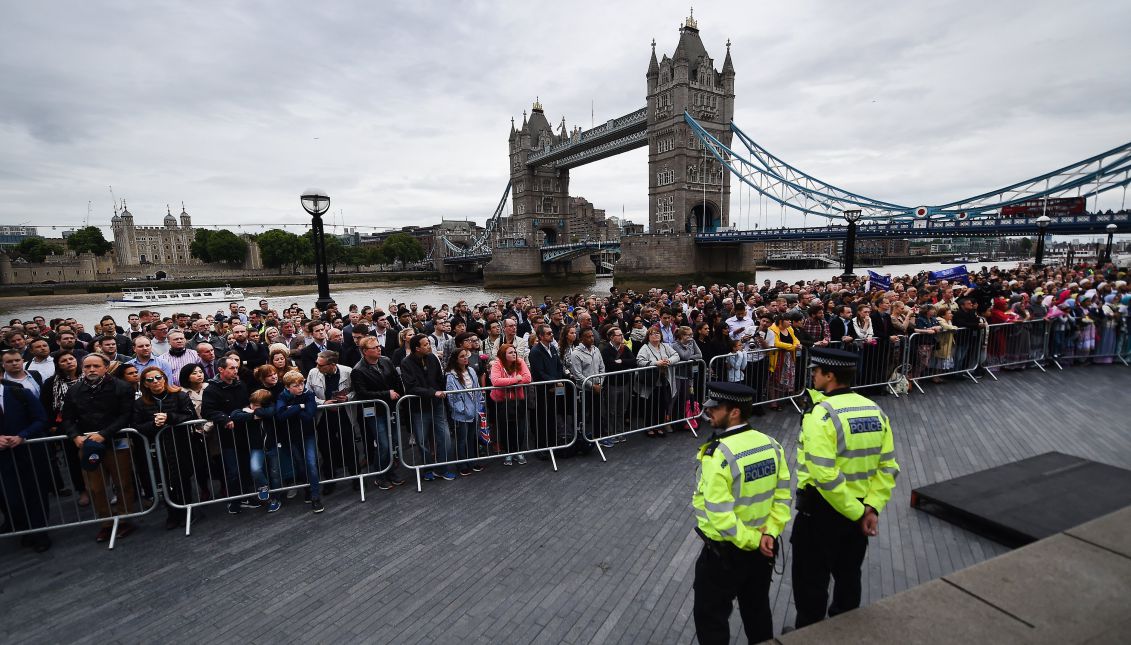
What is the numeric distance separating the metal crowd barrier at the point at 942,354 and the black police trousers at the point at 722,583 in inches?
262

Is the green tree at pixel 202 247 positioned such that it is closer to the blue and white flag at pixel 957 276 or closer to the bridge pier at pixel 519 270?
the bridge pier at pixel 519 270

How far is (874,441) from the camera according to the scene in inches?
104

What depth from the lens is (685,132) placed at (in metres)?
53.1

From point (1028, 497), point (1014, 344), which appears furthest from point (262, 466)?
point (1014, 344)

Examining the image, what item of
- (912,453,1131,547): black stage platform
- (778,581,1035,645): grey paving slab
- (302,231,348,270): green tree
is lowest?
(912,453,1131,547): black stage platform

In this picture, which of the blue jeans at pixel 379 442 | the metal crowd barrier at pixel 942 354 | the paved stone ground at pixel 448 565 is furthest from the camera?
the metal crowd barrier at pixel 942 354

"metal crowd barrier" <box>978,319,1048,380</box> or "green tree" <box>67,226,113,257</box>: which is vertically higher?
"green tree" <box>67,226,113,257</box>

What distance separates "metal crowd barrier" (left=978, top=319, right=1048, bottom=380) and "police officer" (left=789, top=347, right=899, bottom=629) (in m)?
7.73

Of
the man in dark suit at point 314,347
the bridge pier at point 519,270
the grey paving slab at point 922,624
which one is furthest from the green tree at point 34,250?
the grey paving slab at point 922,624

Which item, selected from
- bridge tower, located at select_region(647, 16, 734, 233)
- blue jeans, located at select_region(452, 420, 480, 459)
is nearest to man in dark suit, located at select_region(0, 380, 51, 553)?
blue jeans, located at select_region(452, 420, 480, 459)

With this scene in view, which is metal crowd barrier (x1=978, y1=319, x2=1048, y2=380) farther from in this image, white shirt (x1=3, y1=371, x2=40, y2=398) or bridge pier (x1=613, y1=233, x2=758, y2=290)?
bridge pier (x1=613, y1=233, x2=758, y2=290)

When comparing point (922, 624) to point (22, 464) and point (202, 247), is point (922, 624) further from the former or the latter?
point (202, 247)

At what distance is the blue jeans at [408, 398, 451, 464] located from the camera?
5.21 meters

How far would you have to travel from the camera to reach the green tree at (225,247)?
79875mm
